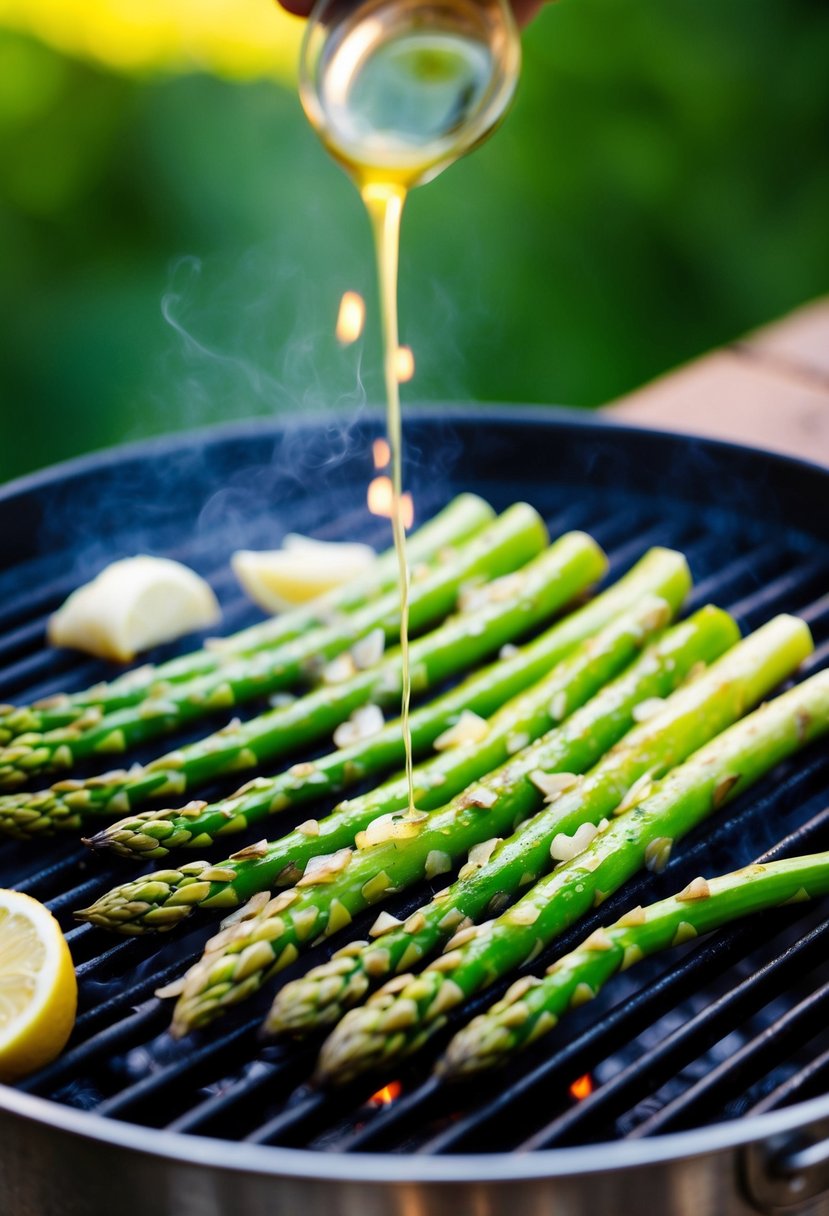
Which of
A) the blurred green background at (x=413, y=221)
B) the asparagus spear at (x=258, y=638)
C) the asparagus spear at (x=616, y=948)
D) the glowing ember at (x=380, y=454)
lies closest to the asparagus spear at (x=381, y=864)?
the asparagus spear at (x=616, y=948)

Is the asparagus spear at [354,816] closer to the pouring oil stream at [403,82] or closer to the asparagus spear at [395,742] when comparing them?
the asparagus spear at [395,742]

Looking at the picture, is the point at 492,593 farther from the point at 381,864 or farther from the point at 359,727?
the point at 381,864

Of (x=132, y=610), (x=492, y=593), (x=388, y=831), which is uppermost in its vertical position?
(x=132, y=610)

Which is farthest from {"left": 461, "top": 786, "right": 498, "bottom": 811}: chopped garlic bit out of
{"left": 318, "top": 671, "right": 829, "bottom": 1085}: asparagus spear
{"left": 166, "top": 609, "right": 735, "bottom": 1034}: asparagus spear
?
{"left": 318, "top": 671, "right": 829, "bottom": 1085}: asparagus spear

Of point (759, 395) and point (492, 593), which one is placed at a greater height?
point (759, 395)

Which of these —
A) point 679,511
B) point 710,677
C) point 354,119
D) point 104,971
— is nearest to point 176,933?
point 104,971

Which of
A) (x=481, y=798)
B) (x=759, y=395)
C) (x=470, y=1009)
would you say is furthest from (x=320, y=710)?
(x=759, y=395)

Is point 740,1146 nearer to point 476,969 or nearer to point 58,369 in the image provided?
point 476,969
